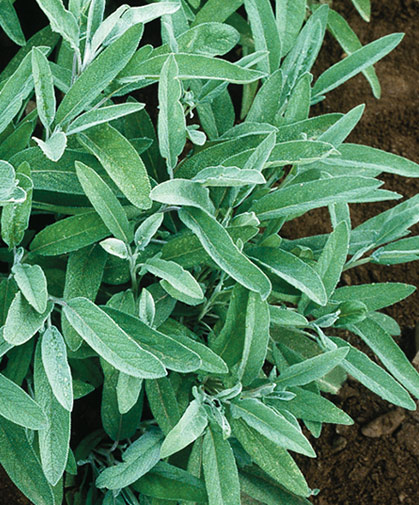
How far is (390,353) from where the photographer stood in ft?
3.89

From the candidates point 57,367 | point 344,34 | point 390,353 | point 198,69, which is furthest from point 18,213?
point 344,34

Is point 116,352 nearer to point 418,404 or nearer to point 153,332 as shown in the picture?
point 153,332

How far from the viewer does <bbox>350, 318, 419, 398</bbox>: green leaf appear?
116cm

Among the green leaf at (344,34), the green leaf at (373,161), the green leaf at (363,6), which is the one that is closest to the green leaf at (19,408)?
the green leaf at (373,161)

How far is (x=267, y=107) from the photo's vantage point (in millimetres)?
1189

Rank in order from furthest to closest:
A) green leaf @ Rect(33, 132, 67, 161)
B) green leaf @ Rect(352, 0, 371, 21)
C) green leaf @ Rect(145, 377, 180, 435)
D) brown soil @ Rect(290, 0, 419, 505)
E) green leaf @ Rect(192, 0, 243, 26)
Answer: green leaf @ Rect(352, 0, 371, 21) < brown soil @ Rect(290, 0, 419, 505) < green leaf @ Rect(192, 0, 243, 26) < green leaf @ Rect(145, 377, 180, 435) < green leaf @ Rect(33, 132, 67, 161)

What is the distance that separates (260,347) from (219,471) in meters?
0.19

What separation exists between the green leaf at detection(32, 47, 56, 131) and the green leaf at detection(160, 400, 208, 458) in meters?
0.46

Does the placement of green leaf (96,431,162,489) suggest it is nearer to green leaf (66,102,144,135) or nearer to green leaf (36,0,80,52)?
green leaf (66,102,144,135)

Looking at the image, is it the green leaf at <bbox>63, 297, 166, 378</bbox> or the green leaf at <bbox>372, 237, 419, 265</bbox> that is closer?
the green leaf at <bbox>63, 297, 166, 378</bbox>

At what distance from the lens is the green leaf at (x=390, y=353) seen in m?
1.16

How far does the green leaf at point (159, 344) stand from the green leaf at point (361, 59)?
578mm

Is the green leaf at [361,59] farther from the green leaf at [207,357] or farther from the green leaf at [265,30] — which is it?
the green leaf at [207,357]

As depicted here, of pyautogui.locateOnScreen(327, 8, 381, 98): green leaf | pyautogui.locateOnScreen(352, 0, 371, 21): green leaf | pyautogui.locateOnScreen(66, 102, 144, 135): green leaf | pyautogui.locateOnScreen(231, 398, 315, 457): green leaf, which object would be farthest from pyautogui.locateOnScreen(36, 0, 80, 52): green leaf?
pyautogui.locateOnScreen(352, 0, 371, 21): green leaf
